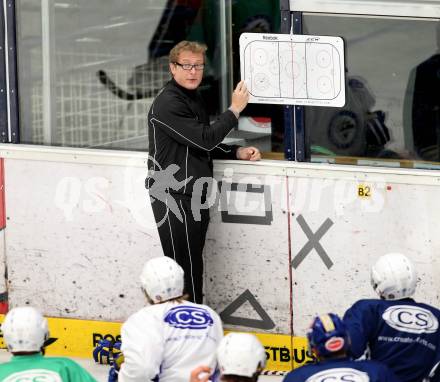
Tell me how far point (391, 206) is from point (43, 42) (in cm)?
240

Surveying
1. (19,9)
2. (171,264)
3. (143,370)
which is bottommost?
(143,370)

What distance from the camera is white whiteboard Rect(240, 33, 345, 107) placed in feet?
26.8

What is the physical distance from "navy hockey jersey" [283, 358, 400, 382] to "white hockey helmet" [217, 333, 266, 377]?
178 millimetres

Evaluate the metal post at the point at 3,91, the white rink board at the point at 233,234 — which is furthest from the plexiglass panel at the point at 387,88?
the metal post at the point at 3,91

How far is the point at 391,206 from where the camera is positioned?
26.3 ft

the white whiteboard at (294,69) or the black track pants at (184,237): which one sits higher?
the white whiteboard at (294,69)

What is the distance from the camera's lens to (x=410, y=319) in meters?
6.43

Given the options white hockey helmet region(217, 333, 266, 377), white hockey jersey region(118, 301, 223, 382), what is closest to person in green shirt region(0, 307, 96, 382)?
white hockey jersey region(118, 301, 223, 382)

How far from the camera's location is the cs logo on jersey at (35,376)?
585 cm

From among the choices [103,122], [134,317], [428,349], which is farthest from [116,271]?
[428,349]

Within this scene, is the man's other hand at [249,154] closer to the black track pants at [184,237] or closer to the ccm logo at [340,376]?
the black track pants at [184,237]

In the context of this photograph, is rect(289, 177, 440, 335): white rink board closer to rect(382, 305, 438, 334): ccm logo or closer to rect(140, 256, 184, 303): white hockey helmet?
rect(382, 305, 438, 334): ccm logo

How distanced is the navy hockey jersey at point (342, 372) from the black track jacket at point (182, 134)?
246cm

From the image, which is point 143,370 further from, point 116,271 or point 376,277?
point 116,271
